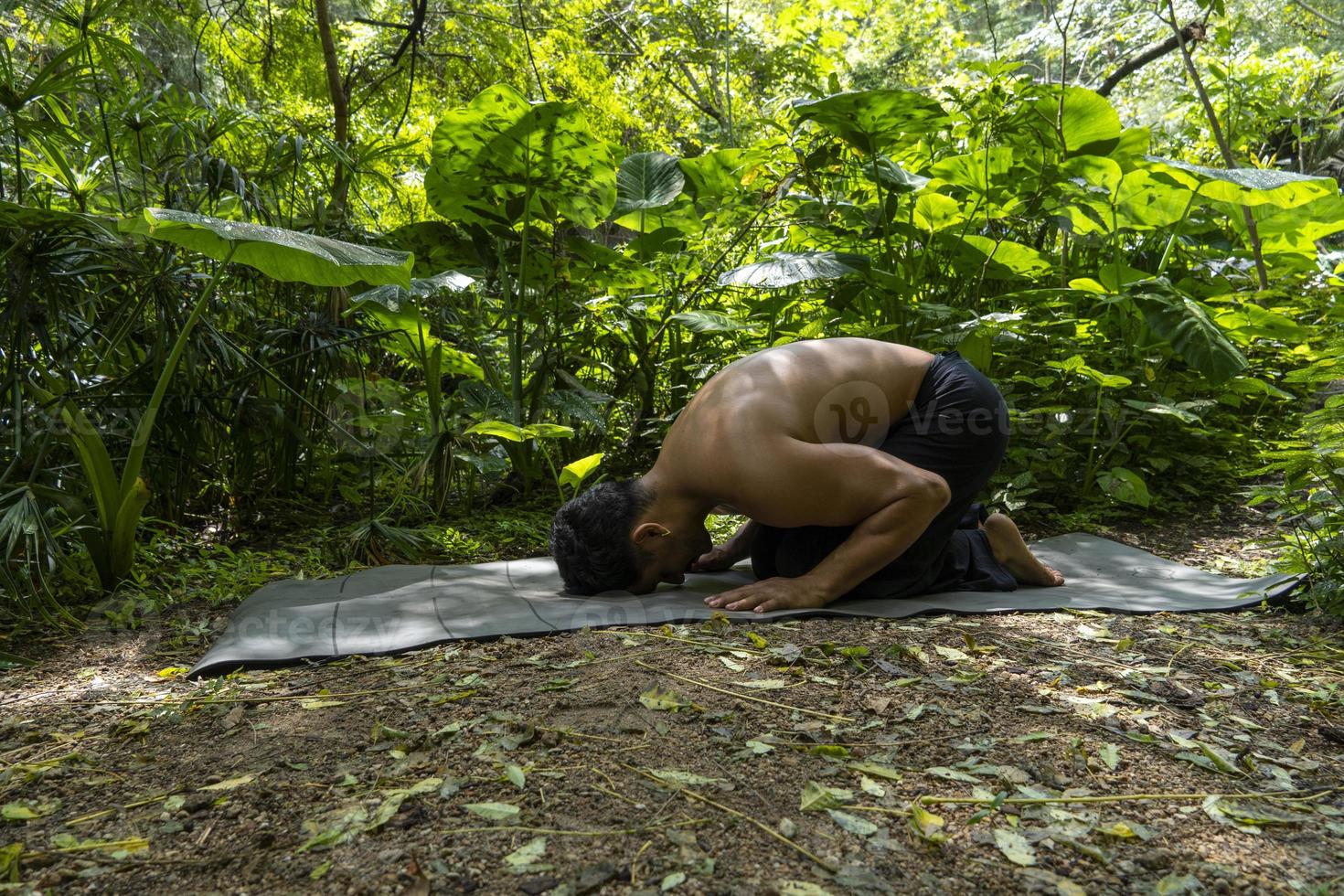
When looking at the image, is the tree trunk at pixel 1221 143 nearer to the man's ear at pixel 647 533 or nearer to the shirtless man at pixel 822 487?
the shirtless man at pixel 822 487

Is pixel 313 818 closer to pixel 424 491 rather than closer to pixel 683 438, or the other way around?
pixel 683 438

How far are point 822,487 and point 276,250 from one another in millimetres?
1399

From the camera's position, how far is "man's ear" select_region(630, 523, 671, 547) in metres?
2.19

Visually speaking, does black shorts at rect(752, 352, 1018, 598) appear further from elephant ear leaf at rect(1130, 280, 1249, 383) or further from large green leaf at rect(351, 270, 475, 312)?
large green leaf at rect(351, 270, 475, 312)

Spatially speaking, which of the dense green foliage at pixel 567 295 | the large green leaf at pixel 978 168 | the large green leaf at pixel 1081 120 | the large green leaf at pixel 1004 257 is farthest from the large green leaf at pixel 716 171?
the large green leaf at pixel 1081 120

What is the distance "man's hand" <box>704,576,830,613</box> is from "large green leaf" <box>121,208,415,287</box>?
1154 mm

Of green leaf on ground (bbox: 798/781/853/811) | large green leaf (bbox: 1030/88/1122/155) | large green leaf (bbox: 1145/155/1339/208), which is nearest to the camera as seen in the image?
green leaf on ground (bbox: 798/781/853/811)

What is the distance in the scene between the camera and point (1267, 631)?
2010 millimetres

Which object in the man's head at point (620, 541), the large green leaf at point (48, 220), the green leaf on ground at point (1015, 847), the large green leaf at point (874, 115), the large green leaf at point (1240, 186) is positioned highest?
the large green leaf at point (874, 115)

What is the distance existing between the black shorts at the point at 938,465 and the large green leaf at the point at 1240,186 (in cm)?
130

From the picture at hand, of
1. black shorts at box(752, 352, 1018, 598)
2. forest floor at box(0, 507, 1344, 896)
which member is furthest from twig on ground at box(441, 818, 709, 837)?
black shorts at box(752, 352, 1018, 598)

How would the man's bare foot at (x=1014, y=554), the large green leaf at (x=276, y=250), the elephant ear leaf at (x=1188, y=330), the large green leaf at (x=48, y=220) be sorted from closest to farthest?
1. the large green leaf at (x=276, y=250)
2. the large green leaf at (x=48, y=220)
3. the man's bare foot at (x=1014, y=554)
4. the elephant ear leaf at (x=1188, y=330)

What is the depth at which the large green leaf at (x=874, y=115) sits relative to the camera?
3193 mm

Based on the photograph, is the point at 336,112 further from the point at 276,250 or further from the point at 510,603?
the point at 510,603
